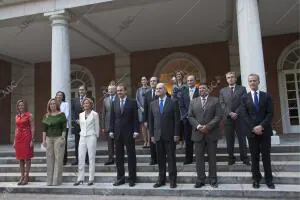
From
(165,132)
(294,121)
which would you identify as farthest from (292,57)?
(165,132)

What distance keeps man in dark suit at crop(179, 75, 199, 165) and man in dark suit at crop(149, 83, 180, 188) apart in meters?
0.90

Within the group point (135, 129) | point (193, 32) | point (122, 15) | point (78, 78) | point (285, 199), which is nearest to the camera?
point (285, 199)

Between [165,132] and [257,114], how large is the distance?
61.1 inches

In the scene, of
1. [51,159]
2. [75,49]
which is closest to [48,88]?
[75,49]

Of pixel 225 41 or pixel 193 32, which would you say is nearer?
pixel 193 32

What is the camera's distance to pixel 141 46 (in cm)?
1334

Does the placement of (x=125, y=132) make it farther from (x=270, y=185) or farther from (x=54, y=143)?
(x=270, y=185)

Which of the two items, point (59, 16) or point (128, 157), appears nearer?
point (128, 157)

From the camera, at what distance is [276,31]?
12.1 meters

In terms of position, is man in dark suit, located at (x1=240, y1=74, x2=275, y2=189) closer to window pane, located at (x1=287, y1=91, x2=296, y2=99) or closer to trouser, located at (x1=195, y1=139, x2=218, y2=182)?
trouser, located at (x1=195, y1=139, x2=218, y2=182)

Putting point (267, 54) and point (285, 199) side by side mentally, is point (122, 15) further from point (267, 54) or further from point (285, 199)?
point (285, 199)

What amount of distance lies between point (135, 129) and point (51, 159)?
5.75 feet

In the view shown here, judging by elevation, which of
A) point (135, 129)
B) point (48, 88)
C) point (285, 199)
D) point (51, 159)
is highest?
point (48, 88)

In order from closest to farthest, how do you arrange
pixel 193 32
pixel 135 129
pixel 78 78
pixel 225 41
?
pixel 135 129, pixel 193 32, pixel 225 41, pixel 78 78
